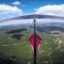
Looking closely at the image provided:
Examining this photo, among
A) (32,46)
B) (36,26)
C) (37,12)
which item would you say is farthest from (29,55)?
(37,12)

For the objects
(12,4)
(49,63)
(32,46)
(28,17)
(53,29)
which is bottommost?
(49,63)

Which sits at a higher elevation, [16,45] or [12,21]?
[12,21]

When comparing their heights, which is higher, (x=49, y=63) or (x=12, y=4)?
(x=12, y=4)

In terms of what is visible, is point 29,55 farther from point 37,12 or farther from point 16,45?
point 37,12

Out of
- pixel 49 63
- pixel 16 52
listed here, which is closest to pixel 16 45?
pixel 16 52

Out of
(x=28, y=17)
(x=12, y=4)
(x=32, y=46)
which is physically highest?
(x=12, y=4)

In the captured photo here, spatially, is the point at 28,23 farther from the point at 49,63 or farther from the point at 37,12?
the point at 49,63
